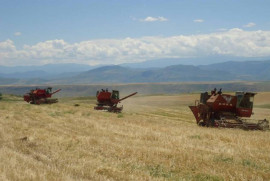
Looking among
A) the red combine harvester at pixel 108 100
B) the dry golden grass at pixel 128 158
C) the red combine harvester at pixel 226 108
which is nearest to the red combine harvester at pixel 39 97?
the red combine harvester at pixel 108 100

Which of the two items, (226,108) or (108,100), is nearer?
(226,108)

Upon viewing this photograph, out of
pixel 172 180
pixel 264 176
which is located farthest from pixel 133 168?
pixel 264 176

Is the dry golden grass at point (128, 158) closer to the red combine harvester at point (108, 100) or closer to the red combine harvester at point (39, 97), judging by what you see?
the red combine harvester at point (108, 100)

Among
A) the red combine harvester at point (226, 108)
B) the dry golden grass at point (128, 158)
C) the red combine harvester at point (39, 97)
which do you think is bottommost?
the red combine harvester at point (39, 97)

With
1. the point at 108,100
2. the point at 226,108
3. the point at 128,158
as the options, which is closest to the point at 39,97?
the point at 108,100

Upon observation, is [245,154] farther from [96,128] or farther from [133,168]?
[96,128]

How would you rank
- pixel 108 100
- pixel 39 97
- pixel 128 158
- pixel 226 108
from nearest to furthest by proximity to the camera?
1. pixel 128 158
2. pixel 226 108
3. pixel 108 100
4. pixel 39 97

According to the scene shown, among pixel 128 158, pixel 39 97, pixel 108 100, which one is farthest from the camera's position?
pixel 39 97

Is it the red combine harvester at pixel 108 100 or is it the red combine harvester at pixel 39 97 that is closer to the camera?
the red combine harvester at pixel 108 100

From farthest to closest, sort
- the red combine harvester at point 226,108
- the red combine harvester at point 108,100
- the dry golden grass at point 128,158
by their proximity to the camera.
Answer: the red combine harvester at point 108,100, the red combine harvester at point 226,108, the dry golden grass at point 128,158

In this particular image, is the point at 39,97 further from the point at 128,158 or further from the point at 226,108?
the point at 128,158

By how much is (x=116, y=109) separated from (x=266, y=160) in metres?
30.7

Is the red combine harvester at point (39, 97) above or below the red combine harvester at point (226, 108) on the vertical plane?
below

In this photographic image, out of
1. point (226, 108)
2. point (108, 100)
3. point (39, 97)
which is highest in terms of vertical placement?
point (226, 108)
